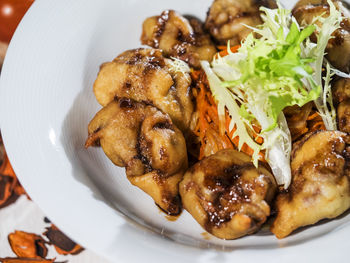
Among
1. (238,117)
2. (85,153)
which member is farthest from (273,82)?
(85,153)

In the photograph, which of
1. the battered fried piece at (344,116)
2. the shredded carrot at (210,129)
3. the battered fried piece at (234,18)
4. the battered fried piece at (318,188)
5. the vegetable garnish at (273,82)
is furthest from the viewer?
the battered fried piece at (234,18)

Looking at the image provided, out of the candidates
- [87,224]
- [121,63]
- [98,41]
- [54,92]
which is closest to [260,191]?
[87,224]


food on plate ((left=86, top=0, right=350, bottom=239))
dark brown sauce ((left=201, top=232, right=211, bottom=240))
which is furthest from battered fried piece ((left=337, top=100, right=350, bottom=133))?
dark brown sauce ((left=201, top=232, right=211, bottom=240))

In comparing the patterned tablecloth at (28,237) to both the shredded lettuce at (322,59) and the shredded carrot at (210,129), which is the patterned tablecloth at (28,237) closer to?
the shredded carrot at (210,129)

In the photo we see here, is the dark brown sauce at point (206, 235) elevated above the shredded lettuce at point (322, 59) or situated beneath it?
situated beneath

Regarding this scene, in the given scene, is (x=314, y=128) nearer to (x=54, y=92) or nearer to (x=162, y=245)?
(x=162, y=245)

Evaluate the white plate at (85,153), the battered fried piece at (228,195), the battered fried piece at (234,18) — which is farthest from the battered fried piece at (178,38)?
the battered fried piece at (228,195)
